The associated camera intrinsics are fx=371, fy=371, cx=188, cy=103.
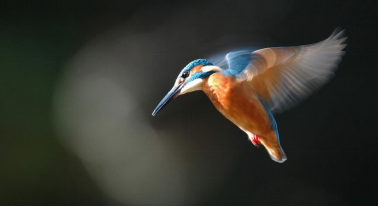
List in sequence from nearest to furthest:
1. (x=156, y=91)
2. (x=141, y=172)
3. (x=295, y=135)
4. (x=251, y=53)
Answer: (x=251, y=53) → (x=295, y=135) → (x=156, y=91) → (x=141, y=172)

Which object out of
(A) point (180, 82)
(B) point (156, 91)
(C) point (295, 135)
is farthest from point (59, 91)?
(A) point (180, 82)

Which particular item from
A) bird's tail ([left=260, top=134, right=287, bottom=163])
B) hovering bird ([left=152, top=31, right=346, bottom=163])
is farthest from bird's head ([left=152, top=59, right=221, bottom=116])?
bird's tail ([left=260, top=134, right=287, bottom=163])

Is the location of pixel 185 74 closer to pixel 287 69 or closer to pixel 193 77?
pixel 193 77

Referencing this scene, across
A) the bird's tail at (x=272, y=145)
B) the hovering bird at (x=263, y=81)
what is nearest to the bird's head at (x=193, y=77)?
the hovering bird at (x=263, y=81)

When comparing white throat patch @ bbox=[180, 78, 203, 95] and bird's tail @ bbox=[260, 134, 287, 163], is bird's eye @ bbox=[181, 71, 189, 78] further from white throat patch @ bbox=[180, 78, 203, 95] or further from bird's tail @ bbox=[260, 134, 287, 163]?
bird's tail @ bbox=[260, 134, 287, 163]

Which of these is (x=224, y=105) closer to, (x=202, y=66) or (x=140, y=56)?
(x=202, y=66)

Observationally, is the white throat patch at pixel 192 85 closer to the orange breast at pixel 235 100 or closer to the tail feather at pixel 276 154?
the orange breast at pixel 235 100

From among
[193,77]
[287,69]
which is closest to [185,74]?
[193,77]
